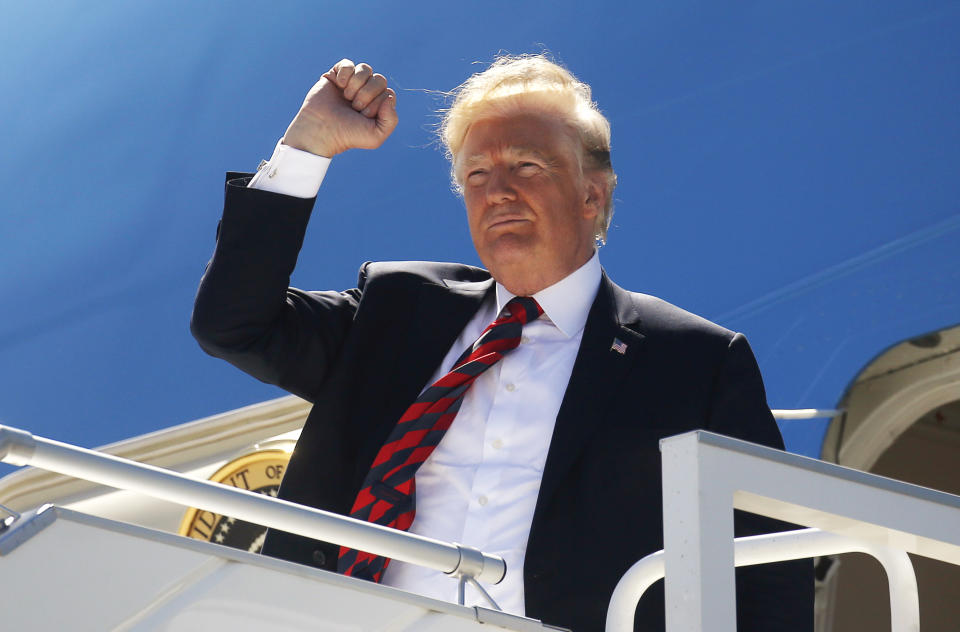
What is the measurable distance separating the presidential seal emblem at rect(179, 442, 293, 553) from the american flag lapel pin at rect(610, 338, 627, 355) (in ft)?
3.93

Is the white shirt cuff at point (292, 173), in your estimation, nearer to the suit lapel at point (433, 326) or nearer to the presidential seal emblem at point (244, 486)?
the suit lapel at point (433, 326)

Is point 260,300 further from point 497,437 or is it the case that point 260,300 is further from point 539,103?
point 539,103

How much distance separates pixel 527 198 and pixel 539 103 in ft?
0.62

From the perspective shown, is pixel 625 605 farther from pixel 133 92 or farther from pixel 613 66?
pixel 133 92

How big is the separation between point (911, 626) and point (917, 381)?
1.19m

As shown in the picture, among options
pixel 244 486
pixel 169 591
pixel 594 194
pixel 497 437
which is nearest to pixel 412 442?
pixel 497 437

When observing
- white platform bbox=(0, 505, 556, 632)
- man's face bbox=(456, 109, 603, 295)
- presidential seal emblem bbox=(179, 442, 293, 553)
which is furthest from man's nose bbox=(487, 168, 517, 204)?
presidential seal emblem bbox=(179, 442, 293, 553)

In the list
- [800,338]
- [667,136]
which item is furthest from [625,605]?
[667,136]

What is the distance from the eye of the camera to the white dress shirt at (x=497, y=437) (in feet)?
5.03

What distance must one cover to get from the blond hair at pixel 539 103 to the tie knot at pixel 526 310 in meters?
0.23

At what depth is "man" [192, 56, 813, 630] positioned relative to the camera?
60.3 inches

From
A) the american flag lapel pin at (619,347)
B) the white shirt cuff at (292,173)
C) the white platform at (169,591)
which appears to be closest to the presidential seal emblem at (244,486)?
the white shirt cuff at (292,173)

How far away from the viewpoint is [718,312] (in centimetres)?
247

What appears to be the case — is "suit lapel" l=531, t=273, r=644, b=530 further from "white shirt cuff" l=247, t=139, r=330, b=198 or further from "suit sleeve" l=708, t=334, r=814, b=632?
"white shirt cuff" l=247, t=139, r=330, b=198
